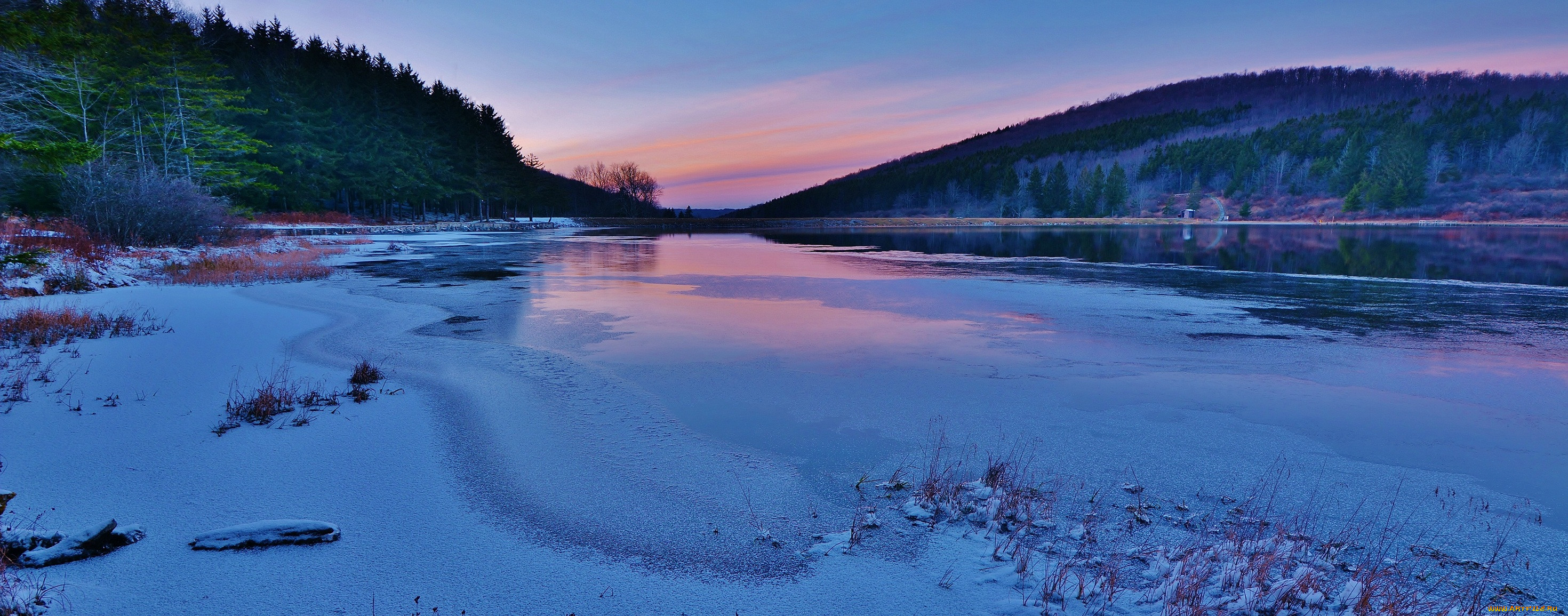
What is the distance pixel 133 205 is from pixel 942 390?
26937 mm

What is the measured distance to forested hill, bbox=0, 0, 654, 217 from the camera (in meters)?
15.5

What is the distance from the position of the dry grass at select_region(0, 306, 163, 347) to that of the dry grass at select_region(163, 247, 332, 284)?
24.7ft

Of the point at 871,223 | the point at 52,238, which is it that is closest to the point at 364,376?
the point at 52,238

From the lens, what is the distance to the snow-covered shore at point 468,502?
3752 mm

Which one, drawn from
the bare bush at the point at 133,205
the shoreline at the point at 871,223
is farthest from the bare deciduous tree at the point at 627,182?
the bare bush at the point at 133,205

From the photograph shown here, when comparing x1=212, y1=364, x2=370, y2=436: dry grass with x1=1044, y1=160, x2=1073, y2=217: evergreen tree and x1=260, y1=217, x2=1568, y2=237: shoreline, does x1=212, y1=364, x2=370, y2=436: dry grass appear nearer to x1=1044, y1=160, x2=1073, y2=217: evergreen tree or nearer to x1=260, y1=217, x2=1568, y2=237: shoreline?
x1=260, y1=217, x2=1568, y2=237: shoreline

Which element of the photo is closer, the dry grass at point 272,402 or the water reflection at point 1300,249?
the dry grass at point 272,402

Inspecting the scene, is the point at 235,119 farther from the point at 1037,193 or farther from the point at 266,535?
the point at 1037,193

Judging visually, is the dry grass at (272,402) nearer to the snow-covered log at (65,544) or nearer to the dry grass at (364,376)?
the dry grass at (364,376)

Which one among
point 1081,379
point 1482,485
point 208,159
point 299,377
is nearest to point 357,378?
point 299,377

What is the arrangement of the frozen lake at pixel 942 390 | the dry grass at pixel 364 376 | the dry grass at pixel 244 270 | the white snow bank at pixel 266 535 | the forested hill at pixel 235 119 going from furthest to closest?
1. the dry grass at pixel 244 270
2. the forested hill at pixel 235 119
3. the dry grass at pixel 364 376
4. the frozen lake at pixel 942 390
5. the white snow bank at pixel 266 535

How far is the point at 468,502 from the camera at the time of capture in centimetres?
505

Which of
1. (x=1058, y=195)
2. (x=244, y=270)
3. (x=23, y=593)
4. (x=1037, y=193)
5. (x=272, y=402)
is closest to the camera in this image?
(x=23, y=593)

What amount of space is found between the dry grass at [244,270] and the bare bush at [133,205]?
219cm
